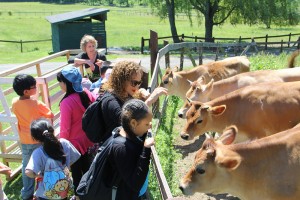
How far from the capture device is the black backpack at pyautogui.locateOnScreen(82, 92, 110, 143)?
339 cm

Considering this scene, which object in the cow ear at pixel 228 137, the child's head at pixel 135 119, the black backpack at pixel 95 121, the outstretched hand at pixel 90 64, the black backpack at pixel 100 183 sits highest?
the outstretched hand at pixel 90 64

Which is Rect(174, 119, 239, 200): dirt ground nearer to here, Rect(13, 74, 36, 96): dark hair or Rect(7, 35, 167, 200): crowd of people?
Rect(7, 35, 167, 200): crowd of people

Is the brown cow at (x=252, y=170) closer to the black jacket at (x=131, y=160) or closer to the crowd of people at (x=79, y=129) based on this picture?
the crowd of people at (x=79, y=129)

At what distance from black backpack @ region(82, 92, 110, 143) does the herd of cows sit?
121cm

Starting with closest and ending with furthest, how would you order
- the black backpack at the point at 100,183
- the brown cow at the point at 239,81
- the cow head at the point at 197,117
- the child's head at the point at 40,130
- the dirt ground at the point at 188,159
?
Result: the black backpack at the point at 100,183
the child's head at the point at 40,130
the dirt ground at the point at 188,159
the cow head at the point at 197,117
the brown cow at the point at 239,81

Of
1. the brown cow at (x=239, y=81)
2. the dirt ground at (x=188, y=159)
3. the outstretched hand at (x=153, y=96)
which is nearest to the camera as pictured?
the outstretched hand at (x=153, y=96)

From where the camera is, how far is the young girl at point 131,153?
2670 mm

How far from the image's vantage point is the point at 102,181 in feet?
9.27

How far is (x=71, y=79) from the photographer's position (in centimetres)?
400

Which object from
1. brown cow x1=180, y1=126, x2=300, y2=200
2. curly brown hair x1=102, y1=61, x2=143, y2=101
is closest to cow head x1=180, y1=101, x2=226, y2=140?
brown cow x1=180, y1=126, x2=300, y2=200

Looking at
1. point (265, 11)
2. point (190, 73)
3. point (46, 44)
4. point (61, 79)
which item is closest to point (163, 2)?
point (265, 11)

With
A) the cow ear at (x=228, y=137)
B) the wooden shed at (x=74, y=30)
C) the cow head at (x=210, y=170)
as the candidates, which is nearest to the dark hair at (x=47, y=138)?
the cow head at (x=210, y=170)

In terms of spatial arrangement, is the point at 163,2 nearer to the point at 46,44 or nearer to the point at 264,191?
the point at 46,44

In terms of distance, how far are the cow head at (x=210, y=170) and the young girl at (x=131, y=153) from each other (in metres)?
1.29
